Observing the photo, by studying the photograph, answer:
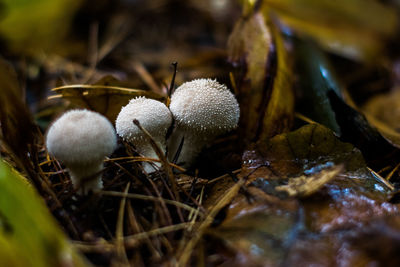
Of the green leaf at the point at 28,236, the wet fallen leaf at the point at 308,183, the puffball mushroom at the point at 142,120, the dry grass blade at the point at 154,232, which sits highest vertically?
the puffball mushroom at the point at 142,120

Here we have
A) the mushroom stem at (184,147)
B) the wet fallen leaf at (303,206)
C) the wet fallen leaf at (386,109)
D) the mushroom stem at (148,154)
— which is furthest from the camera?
the wet fallen leaf at (386,109)

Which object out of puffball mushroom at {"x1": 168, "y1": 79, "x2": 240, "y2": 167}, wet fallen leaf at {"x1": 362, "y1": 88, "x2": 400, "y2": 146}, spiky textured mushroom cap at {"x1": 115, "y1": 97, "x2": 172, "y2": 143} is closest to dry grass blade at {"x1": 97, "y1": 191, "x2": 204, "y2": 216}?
spiky textured mushroom cap at {"x1": 115, "y1": 97, "x2": 172, "y2": 143}

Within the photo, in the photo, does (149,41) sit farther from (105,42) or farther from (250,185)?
(250,185)

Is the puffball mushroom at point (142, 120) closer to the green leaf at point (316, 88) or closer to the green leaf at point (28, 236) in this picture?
the green leaf at point (28, 236)

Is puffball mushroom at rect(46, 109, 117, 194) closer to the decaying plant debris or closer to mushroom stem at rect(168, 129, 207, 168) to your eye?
the decaying plant debris

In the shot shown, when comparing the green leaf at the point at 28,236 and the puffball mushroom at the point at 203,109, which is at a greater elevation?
the puffball mushroom at the point at 203,109

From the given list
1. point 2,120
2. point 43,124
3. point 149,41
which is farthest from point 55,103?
point 149,41

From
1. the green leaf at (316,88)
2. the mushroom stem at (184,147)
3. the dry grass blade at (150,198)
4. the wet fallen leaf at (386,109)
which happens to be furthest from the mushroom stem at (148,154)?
the wet fallen leaf at (386,109)

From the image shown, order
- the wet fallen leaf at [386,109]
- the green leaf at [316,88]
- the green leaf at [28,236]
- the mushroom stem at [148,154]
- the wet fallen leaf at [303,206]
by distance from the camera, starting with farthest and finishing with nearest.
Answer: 1. the wet fallen leaf at [386,109]
2. the green leaf at [316,88]
3. the mushroom stem at [148,154]
4. the wet fallen leaf at [303,206]
5. the green leaf at [28,236]
